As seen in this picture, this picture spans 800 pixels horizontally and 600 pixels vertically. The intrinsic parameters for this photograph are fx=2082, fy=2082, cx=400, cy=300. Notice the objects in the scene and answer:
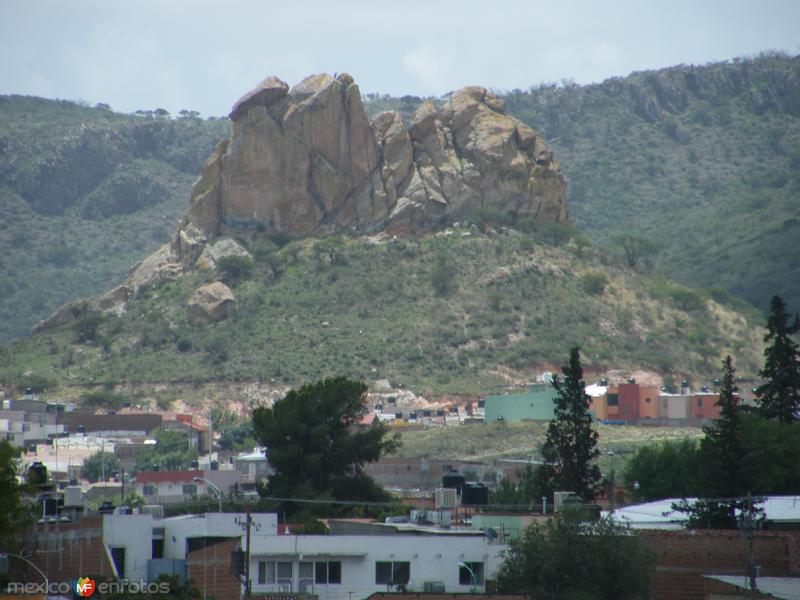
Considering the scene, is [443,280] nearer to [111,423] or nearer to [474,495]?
[111,423]

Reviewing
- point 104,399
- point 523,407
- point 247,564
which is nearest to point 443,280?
point 523,407

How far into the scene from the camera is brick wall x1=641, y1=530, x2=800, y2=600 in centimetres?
5859

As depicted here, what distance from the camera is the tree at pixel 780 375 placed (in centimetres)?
8456

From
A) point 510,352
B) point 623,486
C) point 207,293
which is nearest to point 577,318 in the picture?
point 510,352

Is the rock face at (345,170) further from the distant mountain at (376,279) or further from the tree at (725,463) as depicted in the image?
the tree at (725,463)

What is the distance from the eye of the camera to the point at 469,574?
2329 inches

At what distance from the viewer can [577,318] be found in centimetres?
15375

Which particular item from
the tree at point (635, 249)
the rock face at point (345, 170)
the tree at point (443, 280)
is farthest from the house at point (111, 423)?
the tree at point (635, 249)

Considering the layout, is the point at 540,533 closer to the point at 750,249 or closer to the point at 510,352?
the point at 510,352

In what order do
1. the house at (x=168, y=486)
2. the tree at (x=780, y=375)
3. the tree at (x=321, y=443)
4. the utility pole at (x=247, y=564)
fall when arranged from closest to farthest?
the utility pole at (x=247, y=564)
the tree at (x=780, y=375)
the tree at (x=321, y=443)
the house at (x=168, y=486)

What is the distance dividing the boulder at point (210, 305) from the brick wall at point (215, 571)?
94923 millimetres

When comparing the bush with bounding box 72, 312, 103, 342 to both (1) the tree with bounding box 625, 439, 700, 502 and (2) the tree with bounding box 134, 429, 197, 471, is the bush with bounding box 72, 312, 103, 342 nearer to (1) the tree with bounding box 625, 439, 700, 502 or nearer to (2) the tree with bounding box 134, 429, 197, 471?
(2) the tree with bounding box 134, 429, 197, 471

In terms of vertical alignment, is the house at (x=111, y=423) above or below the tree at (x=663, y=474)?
above

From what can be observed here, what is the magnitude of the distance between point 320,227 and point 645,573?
110m
